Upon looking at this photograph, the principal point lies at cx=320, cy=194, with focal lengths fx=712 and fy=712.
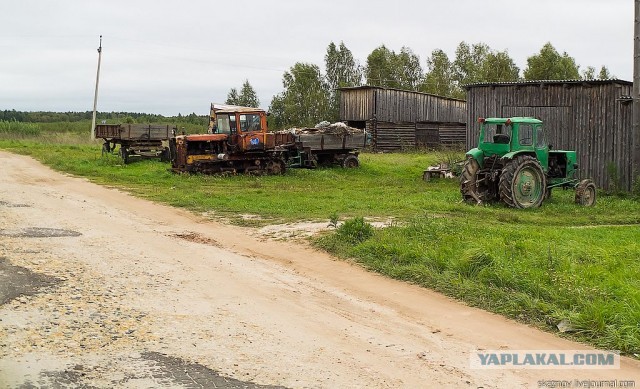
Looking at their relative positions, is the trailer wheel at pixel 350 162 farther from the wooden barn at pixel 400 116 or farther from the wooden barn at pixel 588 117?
the wooden barn at pixel 400 116

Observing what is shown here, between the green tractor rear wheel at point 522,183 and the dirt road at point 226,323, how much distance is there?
6.80 metres

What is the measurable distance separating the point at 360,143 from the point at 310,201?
1170cm

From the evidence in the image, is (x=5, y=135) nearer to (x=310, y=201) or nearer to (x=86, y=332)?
(x=310, y=201)

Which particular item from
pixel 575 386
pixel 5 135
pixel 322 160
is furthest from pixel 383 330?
pixel 5 135

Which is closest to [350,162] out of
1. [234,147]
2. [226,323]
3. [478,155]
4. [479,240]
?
[234,147]

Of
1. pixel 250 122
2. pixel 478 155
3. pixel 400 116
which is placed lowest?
pixel 478 155

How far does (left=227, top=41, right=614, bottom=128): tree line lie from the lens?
49.5 metres

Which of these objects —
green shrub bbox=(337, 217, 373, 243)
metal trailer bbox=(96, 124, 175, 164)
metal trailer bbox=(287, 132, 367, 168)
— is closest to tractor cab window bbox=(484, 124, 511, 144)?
green shrub bbox=(337, 217, 373, 243)

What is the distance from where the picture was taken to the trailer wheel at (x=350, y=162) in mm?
28266

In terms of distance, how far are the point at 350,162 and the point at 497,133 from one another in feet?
36.9

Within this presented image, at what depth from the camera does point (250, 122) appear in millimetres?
25266

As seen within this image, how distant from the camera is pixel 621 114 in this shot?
20.7 m

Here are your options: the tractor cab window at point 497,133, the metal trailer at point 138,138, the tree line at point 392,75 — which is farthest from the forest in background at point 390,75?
the tractor cab window at point 497,133

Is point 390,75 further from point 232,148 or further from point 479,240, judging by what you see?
point 479,240
